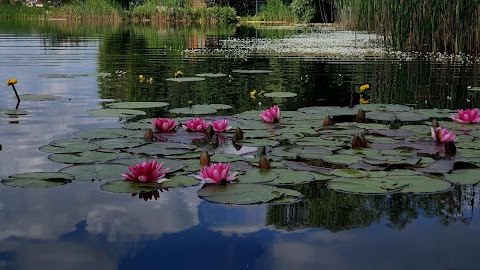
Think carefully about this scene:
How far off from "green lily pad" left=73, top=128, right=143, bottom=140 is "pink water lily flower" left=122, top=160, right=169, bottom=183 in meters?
0.98

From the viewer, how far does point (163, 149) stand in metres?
3.44

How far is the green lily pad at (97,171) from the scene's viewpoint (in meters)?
2.93

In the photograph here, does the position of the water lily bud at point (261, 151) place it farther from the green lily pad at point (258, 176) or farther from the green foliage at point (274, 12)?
the green foliage at point (274, 12)

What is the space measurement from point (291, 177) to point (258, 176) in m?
0.15

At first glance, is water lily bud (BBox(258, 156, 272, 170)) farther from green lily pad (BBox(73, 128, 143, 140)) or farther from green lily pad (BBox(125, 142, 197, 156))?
green lily pad (BBox(73, 128, 143, 140))

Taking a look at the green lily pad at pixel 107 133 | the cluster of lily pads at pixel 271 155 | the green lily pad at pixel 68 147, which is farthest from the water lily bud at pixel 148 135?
the green lily pad at pixel 68 147

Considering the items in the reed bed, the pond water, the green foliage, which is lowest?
the pond water

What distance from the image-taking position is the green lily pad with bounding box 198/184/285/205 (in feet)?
8.50

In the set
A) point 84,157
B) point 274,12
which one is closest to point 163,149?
point 84,157

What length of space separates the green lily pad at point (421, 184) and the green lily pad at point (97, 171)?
1248 mm

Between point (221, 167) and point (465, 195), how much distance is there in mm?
1027

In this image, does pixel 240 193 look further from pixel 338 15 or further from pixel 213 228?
pixel 338 15

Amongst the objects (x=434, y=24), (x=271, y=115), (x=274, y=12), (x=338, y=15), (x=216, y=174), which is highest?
(x=274, y=12)

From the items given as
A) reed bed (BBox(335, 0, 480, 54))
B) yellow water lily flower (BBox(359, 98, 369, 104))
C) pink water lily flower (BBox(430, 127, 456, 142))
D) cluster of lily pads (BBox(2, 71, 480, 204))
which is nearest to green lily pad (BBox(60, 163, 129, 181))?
cluster of lily pads (BBox(2, 71, 480, 204))
